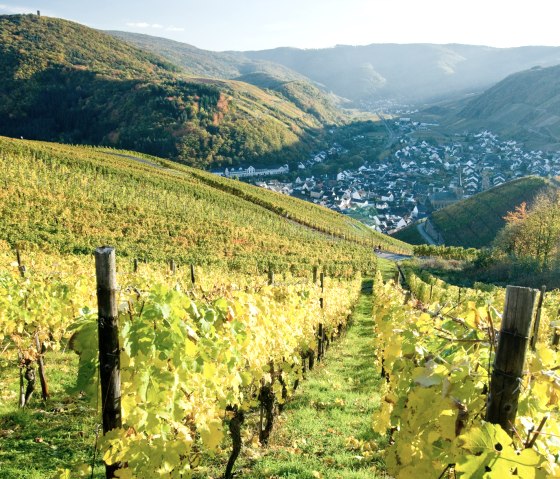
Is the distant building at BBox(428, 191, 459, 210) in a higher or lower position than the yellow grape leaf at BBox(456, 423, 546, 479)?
lower

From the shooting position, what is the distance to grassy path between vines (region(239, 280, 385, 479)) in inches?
216

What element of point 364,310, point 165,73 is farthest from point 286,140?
point 364,310

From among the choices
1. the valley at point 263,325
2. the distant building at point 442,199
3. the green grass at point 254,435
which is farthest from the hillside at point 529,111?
the green grass at point 254,435

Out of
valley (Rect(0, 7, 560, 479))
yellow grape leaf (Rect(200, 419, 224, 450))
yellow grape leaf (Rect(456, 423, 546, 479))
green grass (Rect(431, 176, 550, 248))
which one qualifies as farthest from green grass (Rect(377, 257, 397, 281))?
yellow grape leaf (Rect(456, 423, 546, 479))

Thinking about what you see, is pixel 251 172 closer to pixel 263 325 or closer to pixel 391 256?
pixel 391 256

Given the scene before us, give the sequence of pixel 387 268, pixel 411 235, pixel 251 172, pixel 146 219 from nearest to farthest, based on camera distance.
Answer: pixel 146 219 < pixel 387 268 < pixel 411 235 < pixel 251 172

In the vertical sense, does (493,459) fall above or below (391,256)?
above

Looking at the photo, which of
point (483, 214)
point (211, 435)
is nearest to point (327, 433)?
point (211, 435)

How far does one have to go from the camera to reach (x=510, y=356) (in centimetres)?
199

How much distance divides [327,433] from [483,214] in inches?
3102

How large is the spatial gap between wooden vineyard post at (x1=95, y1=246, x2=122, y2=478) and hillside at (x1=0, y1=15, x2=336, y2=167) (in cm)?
13223

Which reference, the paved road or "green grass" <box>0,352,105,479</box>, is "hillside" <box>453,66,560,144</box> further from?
"green grass" <box>0,352,105,479</box>

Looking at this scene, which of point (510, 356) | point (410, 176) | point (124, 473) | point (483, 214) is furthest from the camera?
point (410, 176)

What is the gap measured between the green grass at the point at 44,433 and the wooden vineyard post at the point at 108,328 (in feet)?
7.03
